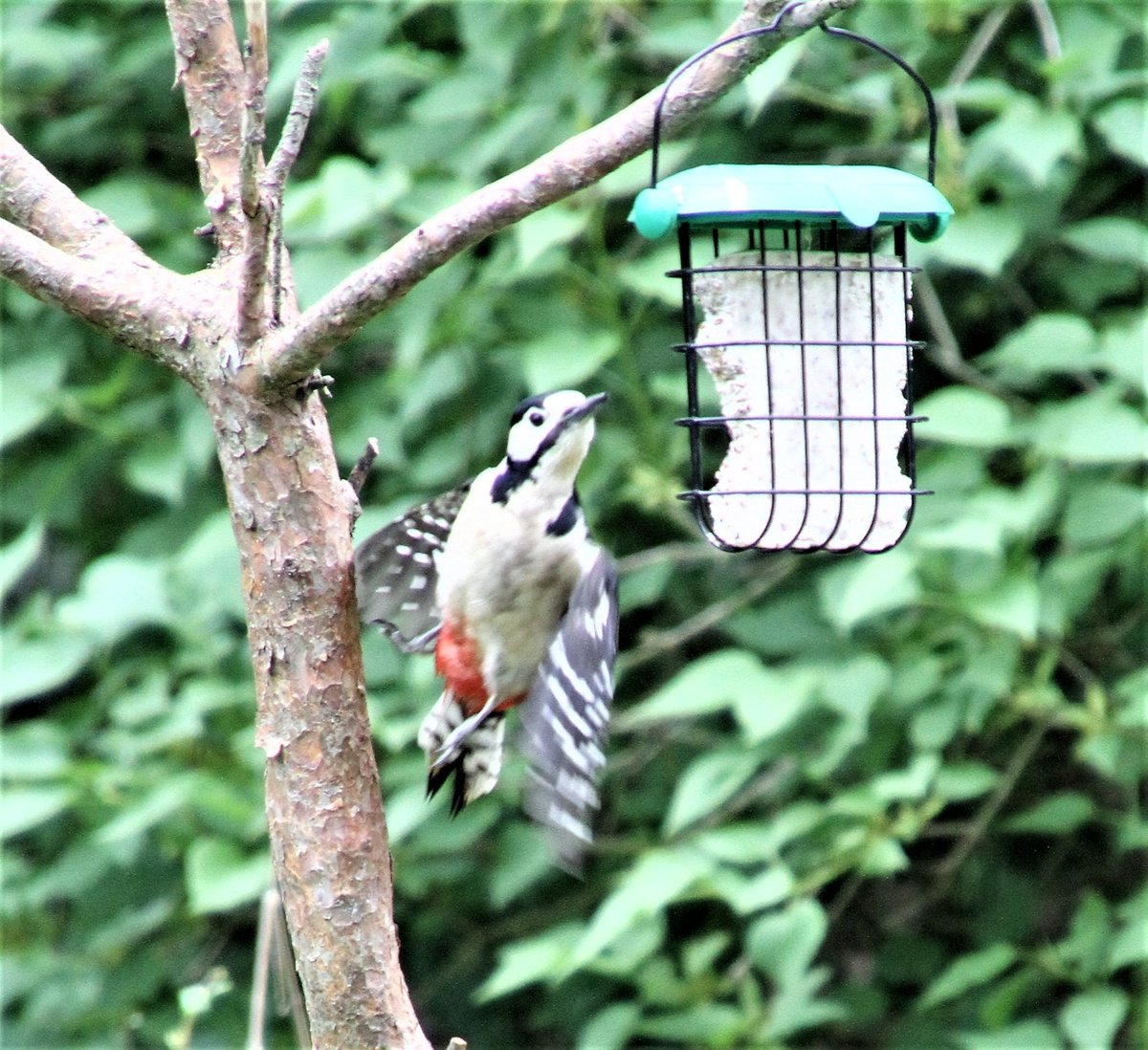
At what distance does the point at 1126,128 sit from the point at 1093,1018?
146cm

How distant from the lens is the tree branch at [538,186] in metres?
1.54

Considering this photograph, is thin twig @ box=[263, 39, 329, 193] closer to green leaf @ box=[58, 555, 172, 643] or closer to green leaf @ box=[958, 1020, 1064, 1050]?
green leaf @ box=[58, 555, 172, 643]

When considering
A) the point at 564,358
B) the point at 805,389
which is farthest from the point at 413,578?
the point at 805,389

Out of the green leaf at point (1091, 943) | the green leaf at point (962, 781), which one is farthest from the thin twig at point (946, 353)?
the green leaf at point (1091, 943)

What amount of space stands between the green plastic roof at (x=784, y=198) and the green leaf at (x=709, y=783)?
1153mm

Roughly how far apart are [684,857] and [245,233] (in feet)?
4.87

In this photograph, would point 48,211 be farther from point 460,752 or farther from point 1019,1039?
point 1019,1039

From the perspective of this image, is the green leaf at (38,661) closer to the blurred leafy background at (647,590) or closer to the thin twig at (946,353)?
the blurred leafy background at (647,590)

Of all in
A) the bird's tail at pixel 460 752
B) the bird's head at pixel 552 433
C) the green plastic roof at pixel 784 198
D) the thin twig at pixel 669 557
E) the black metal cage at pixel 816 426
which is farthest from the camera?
the thin twig at pixel 669 557

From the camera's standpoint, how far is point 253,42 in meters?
1.49

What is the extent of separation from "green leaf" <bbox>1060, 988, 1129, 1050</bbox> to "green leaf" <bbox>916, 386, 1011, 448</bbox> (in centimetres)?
94

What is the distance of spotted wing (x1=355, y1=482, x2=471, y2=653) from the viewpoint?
2.50 m

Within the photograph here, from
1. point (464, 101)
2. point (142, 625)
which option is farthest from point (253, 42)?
point (142, 625)

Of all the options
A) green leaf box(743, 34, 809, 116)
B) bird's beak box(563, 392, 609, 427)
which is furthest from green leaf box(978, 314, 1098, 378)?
bird's beak box(563, 392, 609, 427)
